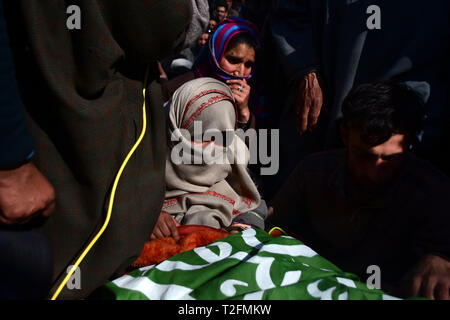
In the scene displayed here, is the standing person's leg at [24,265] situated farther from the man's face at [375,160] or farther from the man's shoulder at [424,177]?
the man's shoulder at [424,177]

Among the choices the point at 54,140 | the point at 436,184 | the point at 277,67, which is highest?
the point at 277,67

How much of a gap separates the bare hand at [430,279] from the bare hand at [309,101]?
0.96 m

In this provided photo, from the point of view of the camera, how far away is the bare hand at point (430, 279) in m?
1.38

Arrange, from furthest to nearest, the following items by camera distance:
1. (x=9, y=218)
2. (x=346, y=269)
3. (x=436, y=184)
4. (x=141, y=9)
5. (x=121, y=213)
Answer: (x=346, y=269)
(x=436, y=184)
(x=121, y=213)
(x=141, y=9)
(x=9, y=218)

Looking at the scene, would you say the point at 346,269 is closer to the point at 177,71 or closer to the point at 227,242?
the point at 227,242

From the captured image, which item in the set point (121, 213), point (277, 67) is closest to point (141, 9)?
point (121, 213)

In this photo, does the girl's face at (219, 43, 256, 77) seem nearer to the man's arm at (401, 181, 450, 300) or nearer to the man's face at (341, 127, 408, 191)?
the man's face at (341, 127, 408, 191)

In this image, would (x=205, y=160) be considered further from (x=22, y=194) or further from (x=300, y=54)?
(x=22, y=194)

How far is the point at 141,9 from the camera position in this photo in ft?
3.67

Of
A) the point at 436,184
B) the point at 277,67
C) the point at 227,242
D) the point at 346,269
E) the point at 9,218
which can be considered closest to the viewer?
the point at 9,218

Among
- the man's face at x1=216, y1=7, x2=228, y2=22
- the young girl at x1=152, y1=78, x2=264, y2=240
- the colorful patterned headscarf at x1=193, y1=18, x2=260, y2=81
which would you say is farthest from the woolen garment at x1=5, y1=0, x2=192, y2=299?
the man's face at x1=216, y1=7, x2=228, y2=22

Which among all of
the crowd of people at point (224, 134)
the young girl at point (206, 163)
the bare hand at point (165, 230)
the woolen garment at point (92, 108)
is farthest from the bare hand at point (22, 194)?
the young girl at point (206, 163)

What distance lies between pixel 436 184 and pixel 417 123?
0.28 meters

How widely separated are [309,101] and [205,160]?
2.16 ft
